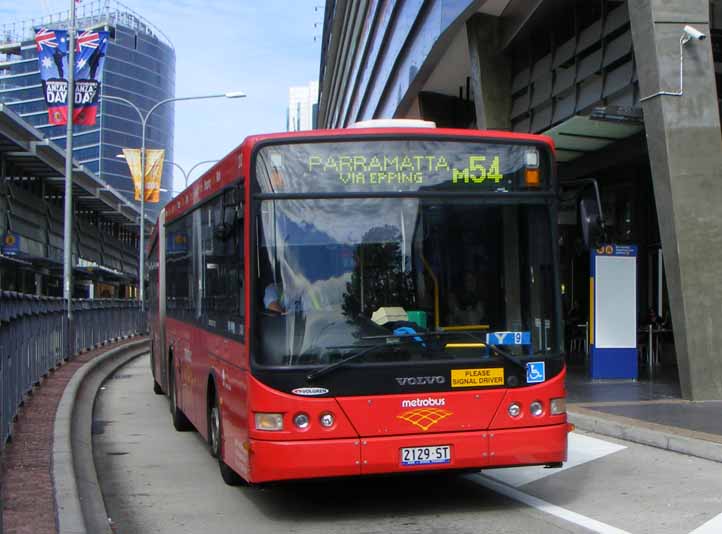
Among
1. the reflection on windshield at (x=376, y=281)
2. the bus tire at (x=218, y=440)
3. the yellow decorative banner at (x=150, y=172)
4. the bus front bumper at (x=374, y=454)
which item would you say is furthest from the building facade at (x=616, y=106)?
the yellow decorative banner at (x=150, y=172)

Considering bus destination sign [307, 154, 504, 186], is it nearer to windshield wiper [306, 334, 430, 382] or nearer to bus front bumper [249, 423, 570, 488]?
windshield wiper [306, 334, 430, 382]

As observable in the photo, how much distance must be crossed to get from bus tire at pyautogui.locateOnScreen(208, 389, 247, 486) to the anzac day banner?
1775 cm

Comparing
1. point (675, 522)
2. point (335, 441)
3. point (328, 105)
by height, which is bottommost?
point (675, 522)

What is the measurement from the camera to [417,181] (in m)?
7.80

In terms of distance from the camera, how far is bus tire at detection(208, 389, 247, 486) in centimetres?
909

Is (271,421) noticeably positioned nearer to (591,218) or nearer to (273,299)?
(273,299)

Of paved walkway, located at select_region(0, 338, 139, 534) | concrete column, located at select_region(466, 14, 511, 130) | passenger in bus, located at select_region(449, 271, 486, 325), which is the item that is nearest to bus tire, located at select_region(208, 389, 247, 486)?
paved walkway, located at select_region(0, 338, 139, 534)

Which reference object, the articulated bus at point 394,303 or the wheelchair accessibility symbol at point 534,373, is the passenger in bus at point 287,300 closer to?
the articulated bus at point 394,303

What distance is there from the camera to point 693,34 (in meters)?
14.9

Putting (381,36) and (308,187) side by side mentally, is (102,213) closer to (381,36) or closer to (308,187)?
(381,36)

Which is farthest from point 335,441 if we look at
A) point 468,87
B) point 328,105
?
point 328,105

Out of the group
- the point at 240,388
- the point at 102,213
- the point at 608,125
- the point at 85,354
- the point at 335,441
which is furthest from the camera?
the point at 102,213

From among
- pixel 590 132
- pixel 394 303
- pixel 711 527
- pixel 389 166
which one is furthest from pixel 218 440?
pixel 590 132

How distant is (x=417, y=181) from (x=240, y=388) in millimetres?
2155
